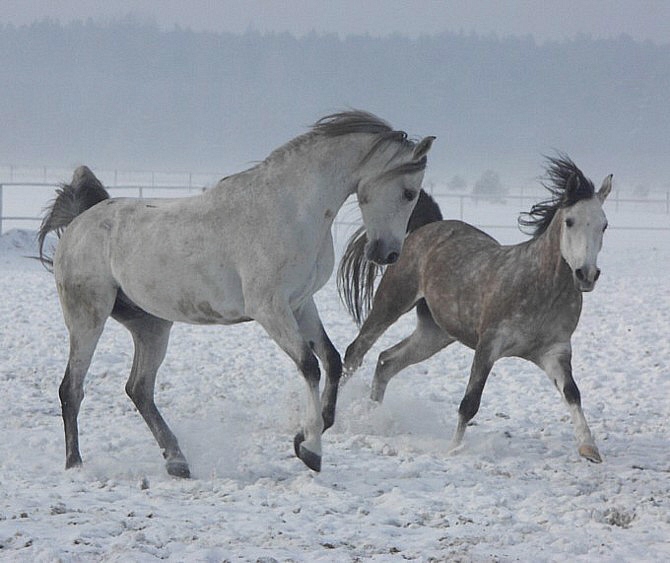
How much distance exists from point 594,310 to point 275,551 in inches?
332

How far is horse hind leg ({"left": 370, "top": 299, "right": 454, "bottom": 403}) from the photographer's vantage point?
21.5 feet

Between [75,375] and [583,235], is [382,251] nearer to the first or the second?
[583,235]

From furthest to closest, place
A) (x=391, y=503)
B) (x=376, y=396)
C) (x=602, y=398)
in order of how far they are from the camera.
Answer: (x=602, y=398), (x=376, y=396), (x=391, y=503)

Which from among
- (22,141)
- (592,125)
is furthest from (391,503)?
(592,125)

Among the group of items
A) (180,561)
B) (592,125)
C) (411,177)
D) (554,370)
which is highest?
(592,125)

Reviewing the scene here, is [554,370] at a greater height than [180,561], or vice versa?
[554,370]

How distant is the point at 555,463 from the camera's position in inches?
209

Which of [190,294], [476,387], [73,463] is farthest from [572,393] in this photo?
[73,463]

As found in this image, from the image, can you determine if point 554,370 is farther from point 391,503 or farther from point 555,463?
point 391,503

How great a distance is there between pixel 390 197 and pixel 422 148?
0.29 metres

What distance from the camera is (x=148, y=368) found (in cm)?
552

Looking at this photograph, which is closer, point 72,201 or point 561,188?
point 561,188

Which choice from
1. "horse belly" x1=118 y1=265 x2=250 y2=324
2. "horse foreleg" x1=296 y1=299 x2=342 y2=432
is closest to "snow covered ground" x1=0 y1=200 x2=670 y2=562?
"horse foreleg" x1=296 y1=299 x2=342 y2=432

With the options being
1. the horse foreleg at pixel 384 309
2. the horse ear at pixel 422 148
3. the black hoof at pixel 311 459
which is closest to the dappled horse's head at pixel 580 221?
the horse ear at pixel 422 148
